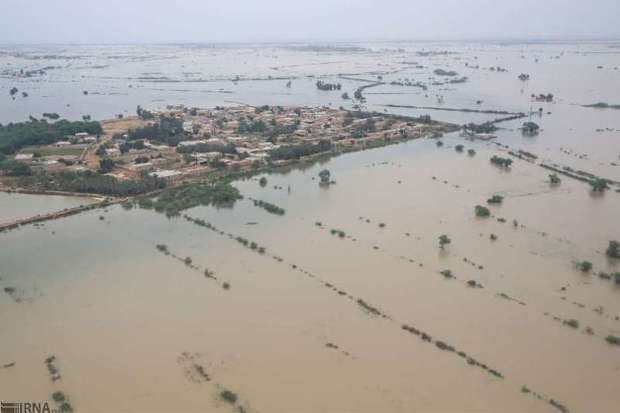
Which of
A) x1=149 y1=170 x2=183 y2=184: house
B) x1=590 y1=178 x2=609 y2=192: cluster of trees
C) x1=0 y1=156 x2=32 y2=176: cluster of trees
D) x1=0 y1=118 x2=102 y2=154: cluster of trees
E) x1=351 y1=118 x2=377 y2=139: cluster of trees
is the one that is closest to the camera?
x1=590 y1=178 x2=609 y2=192: cluster of trees

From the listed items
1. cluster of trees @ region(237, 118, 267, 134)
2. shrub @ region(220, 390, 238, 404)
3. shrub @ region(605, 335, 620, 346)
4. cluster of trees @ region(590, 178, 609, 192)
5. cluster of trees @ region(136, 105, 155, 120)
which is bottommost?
shrub @ region(220, 390, 238, 404)

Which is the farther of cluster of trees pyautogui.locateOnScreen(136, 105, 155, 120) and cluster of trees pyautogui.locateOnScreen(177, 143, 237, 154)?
cluster of trees pyautogui.locateOnScreen(136, 105, 155, 120)

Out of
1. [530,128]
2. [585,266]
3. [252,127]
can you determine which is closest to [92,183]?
[252,127]

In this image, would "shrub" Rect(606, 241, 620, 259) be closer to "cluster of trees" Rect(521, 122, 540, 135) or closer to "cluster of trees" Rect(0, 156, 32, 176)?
"cluster of trees" Rect(521, 122, 540, 135)

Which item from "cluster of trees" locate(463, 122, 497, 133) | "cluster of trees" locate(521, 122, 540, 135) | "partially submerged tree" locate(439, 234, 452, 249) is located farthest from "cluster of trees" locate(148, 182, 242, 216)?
"cluster of trees" locate(521, 122, 540, 135)

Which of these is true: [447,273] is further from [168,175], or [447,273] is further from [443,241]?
[168,175]

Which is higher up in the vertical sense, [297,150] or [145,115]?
[145,115]
